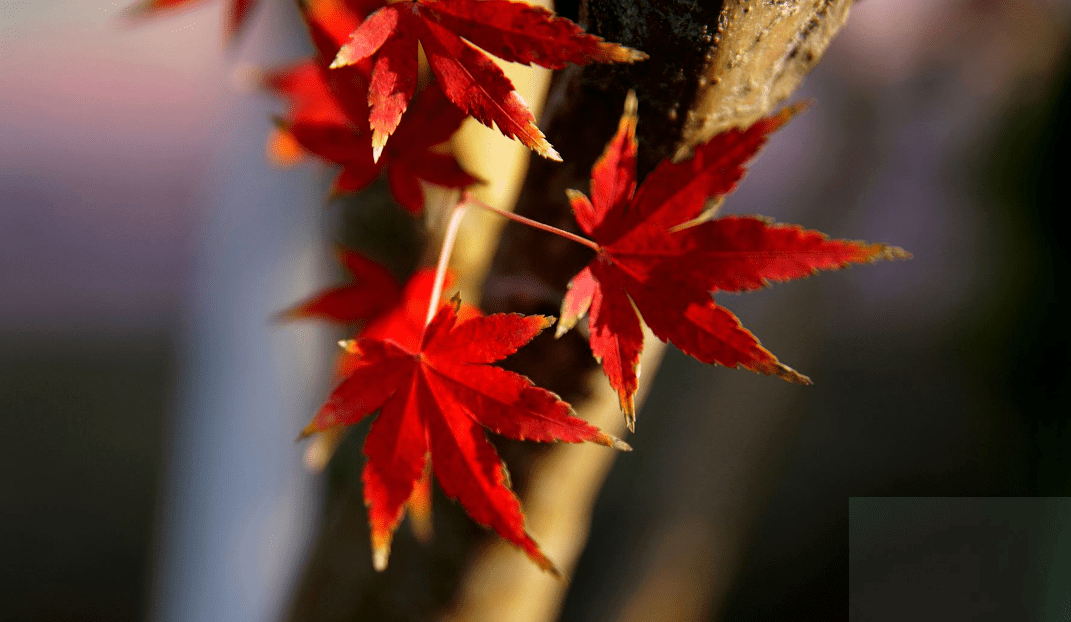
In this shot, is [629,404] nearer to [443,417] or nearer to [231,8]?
[443,417]

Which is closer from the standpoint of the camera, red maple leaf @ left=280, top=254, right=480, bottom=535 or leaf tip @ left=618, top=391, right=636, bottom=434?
leaf tip @ left=618, top=391, right=636, bottom=434

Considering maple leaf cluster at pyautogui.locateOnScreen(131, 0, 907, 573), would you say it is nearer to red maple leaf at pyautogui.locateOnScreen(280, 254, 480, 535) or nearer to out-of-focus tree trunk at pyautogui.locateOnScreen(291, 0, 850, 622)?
out-of-focus tree trunk at pyautogui.locateOnScreen(291, 0, 850, 622)

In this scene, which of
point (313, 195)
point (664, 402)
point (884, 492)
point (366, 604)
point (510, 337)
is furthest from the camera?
point (884, 492)

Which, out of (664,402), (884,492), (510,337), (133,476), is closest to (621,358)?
(510,337)

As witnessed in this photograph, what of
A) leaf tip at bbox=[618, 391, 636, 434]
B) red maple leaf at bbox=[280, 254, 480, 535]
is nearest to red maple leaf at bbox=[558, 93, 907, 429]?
leaf tip at bbox=[618, 391, 636, 434]

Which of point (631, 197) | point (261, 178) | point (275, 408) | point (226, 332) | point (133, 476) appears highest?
point (631, 197)

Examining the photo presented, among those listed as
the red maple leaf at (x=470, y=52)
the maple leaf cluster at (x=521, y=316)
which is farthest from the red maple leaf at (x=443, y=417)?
the red maple leaf at (x=470, y=52)

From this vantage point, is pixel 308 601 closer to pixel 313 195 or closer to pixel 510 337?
pixel 510 337
